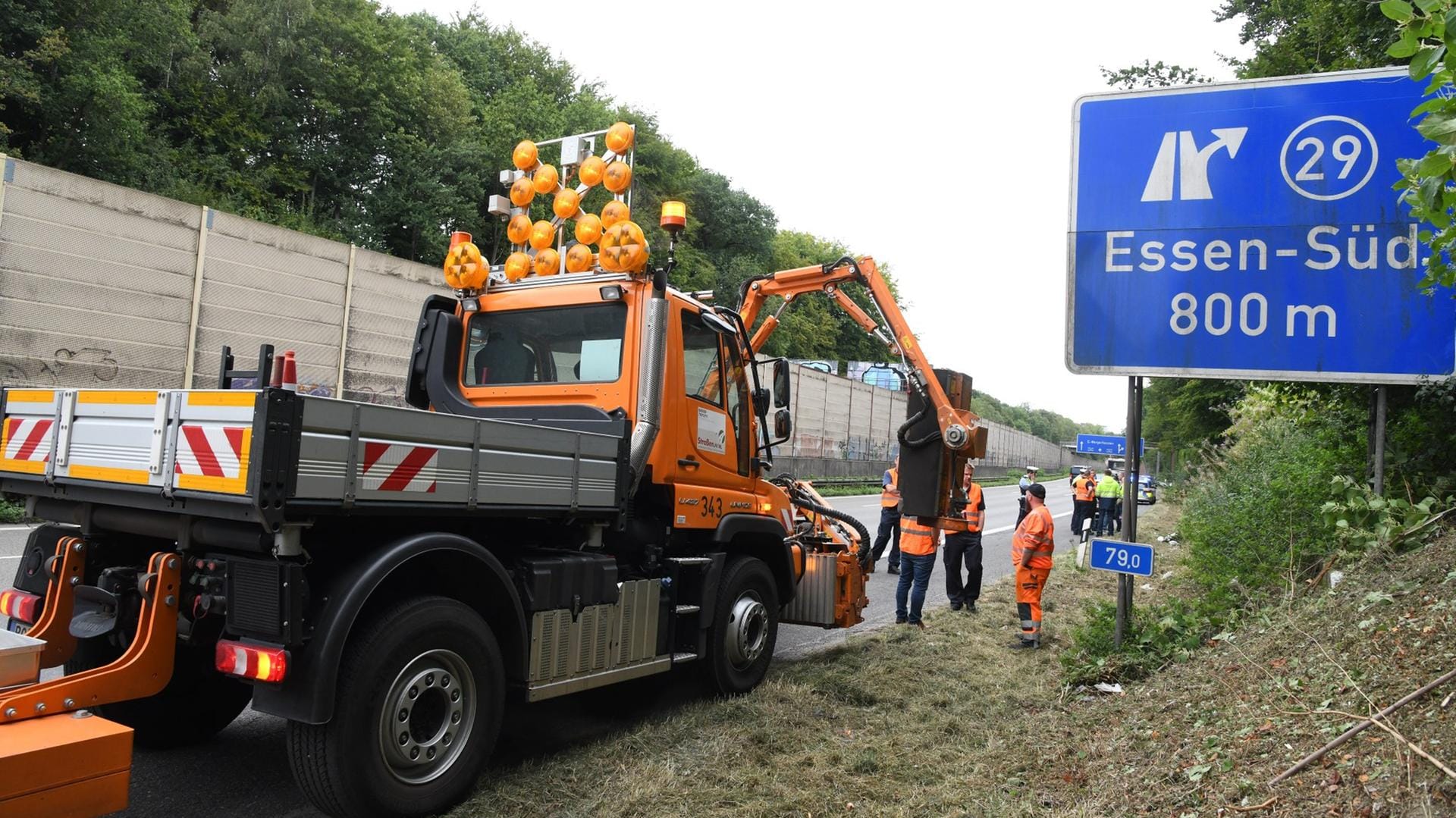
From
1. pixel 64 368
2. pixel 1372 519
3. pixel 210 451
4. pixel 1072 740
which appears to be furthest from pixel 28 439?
pixel 64 368

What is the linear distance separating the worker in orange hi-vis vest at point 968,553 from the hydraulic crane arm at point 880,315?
1498 mm

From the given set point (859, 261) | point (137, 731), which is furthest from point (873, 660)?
point (137, 731)

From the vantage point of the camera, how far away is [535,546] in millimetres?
4934

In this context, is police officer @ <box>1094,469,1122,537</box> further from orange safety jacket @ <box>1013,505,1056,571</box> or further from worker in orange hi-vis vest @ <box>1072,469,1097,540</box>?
orange safety jacket @ <box>1013,505,1056,571</box>

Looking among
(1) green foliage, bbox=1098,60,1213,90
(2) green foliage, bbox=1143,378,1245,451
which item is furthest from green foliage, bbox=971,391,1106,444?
(1) green foliage, bbox=1098,60,1213,90

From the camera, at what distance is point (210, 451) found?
341cm

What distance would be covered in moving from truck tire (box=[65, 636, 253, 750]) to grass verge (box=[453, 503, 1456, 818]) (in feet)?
4.55

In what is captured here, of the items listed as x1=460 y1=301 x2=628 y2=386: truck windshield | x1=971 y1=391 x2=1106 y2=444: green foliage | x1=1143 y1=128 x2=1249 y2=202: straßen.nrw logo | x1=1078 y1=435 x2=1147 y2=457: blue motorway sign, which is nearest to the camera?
x1=460 y1=301 x2=628 y2=386: truck windshield

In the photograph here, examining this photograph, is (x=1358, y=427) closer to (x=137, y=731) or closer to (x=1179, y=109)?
(x=1179, y=109)

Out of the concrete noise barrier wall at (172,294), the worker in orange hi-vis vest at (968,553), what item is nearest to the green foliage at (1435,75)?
the worker in orange hi-vis vest at (968,553)

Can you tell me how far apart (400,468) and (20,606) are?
75.3 inches

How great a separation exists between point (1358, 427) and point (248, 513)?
7883 mm

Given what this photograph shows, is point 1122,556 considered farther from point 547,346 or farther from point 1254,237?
point 547,346

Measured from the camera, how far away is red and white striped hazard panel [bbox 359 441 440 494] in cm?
361
